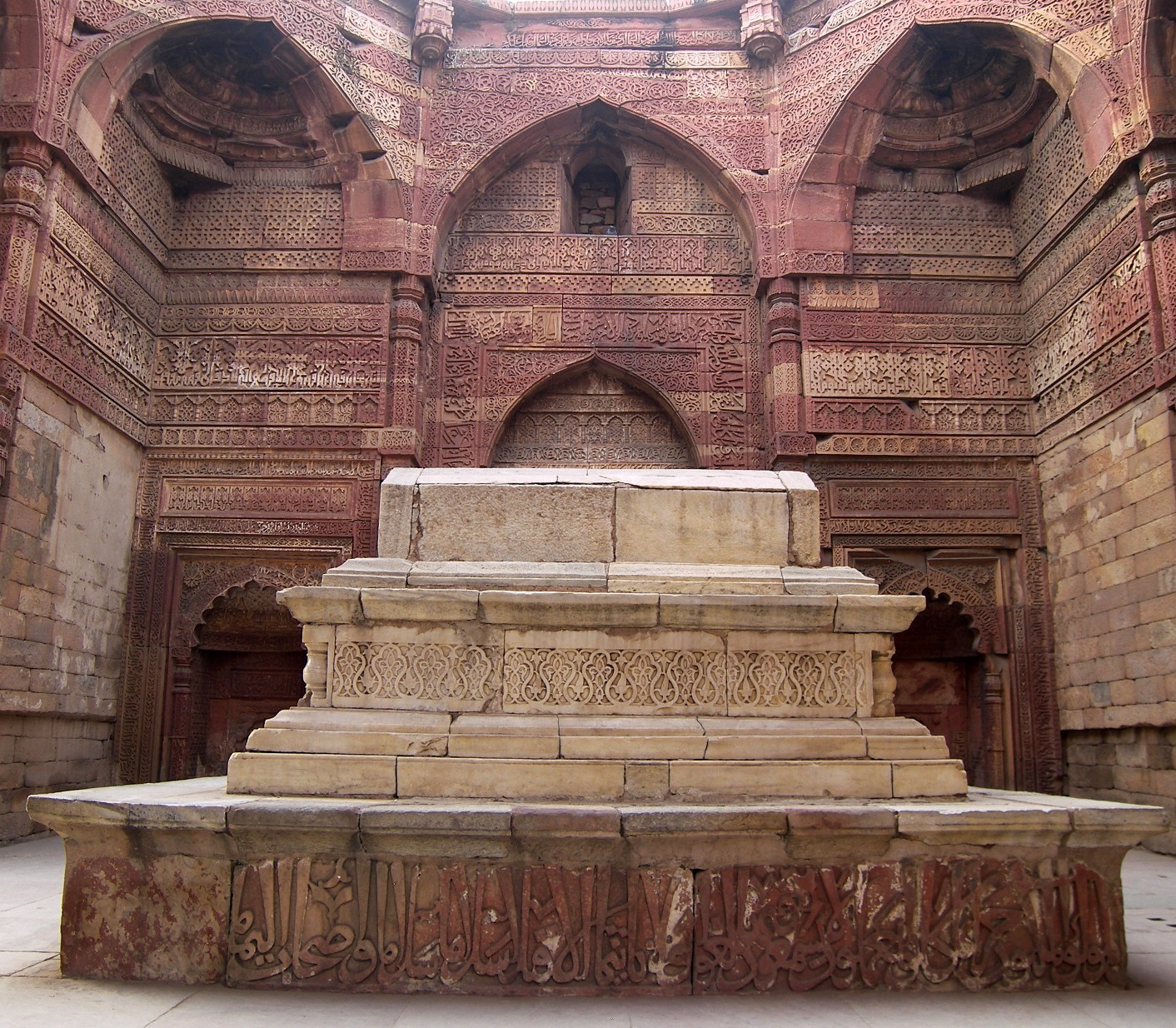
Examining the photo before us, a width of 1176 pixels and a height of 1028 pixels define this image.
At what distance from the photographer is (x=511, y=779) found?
3.22m

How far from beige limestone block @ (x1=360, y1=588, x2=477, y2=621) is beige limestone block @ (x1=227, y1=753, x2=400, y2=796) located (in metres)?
0.49

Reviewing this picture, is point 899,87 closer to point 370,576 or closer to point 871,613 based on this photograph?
point 871,613

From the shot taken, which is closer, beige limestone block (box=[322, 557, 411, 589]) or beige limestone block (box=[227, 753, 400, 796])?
beige limestone block (box=[227, 753, 400, 796])

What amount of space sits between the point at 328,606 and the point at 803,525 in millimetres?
1836

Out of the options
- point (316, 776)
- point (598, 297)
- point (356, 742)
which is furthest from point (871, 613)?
point (598, 297)

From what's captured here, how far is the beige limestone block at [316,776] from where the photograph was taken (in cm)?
321

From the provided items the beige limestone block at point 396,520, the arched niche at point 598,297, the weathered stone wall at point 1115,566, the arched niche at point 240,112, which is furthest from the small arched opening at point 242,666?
the weathered stone wall at point 1115,566

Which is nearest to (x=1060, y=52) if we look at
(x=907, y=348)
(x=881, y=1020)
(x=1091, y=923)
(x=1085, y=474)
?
(x=907, y=348)

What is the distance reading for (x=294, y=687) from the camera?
882 centimetres

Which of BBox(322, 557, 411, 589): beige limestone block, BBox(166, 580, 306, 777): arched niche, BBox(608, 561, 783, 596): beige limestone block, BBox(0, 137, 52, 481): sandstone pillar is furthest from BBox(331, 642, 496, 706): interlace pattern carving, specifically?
BBox(166, 580, 306, 777): arched niche

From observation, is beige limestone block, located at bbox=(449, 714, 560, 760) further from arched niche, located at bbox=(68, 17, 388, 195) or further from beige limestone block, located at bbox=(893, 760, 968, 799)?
arched niche, located at bbox=(68, 17, 388, 195)

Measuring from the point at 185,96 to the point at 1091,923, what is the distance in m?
9.55

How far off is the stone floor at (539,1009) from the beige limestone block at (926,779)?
658 mm

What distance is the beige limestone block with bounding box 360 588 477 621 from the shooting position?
11.3 ft
